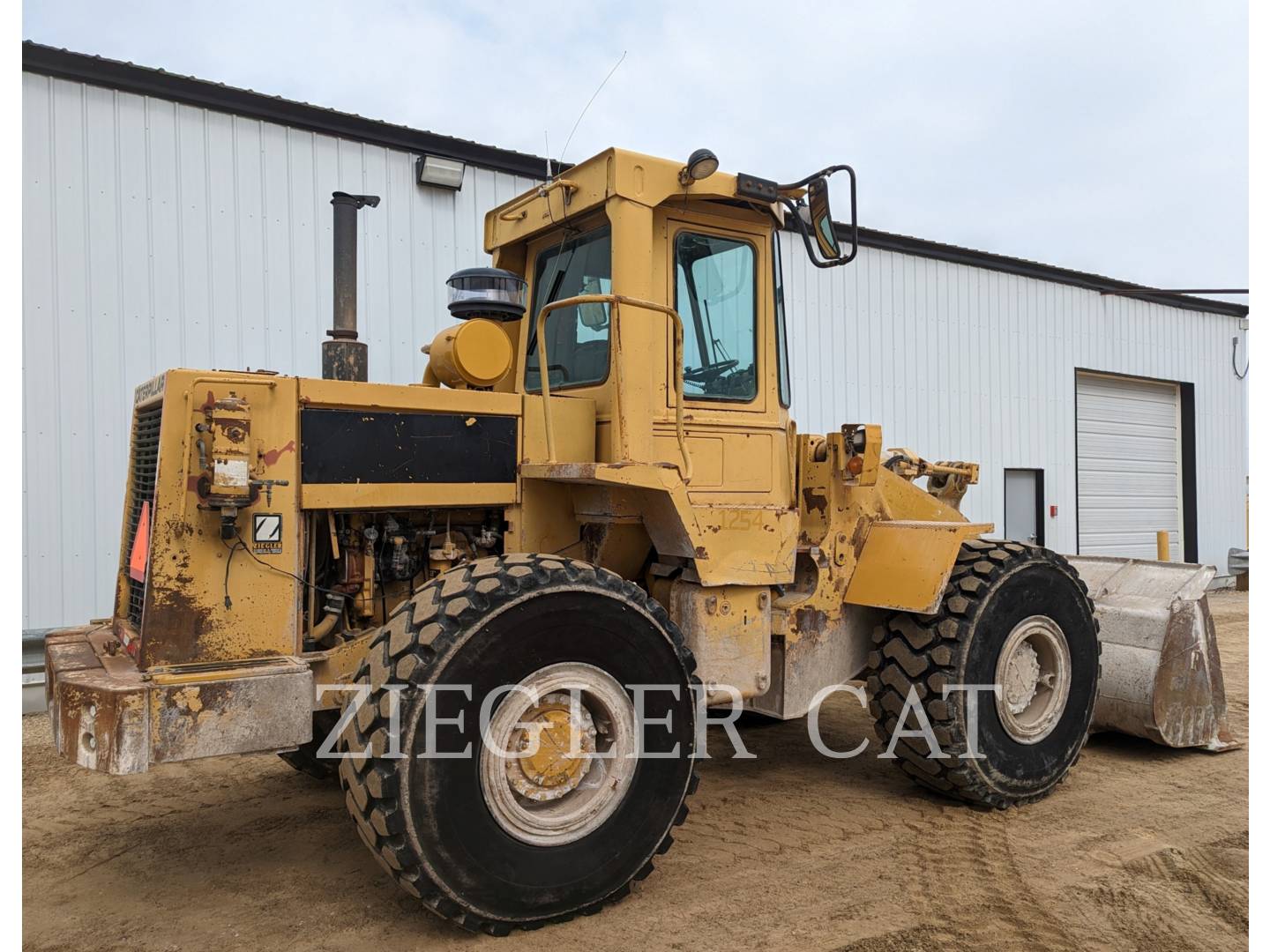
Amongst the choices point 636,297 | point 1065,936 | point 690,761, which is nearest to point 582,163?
point 636,297

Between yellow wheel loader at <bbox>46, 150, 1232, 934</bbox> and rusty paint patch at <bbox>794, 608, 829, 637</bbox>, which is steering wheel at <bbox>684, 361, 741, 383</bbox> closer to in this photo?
yellow wheel loader at <bbox>46, 150, 1232, 934</bbox>

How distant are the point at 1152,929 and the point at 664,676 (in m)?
1.99

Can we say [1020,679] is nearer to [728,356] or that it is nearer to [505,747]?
[728,356]

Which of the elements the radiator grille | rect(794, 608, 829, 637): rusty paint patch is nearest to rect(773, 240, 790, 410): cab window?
rect(794, 608, 829, 637): rusty paint patch

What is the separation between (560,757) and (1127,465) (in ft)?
48.4

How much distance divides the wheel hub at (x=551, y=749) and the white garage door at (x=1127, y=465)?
1301cm

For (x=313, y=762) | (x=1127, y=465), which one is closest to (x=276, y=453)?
(x=313, y=762)

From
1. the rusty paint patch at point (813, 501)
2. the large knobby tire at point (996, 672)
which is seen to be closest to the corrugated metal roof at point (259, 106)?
the rusty paint patch at point (813, 501)

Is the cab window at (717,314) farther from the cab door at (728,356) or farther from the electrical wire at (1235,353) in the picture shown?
the electrical wire at (1235,353)

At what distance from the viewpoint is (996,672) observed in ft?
15.8

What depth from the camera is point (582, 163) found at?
432cm

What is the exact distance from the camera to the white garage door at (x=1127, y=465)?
15.0m

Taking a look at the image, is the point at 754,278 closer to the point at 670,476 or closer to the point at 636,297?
the point at 636,297

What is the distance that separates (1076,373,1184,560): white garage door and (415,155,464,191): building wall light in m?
10.6
